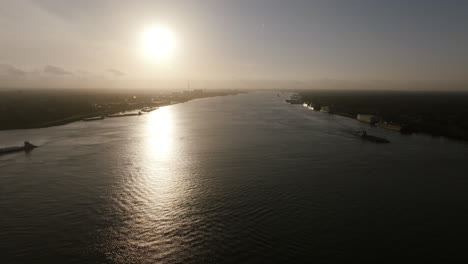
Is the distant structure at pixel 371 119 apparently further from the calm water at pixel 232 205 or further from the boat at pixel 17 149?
the boat at pixel 17 149

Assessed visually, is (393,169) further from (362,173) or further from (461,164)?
(461,164)

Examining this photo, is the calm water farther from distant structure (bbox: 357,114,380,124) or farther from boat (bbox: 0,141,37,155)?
distant structure (bbox: 357,114,380,124)

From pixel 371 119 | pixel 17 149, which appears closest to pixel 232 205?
pixel 17 149

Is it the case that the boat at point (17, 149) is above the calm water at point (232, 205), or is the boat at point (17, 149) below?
above

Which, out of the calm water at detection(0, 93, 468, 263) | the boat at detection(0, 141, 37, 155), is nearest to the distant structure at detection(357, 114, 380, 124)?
the calm water at detection(0, 93, 468, 263)

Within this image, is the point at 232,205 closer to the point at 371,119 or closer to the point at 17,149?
the point at 17,149

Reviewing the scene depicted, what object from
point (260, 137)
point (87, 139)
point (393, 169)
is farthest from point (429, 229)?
point (87, 139)

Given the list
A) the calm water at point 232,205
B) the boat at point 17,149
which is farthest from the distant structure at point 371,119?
the boat at point 17,149

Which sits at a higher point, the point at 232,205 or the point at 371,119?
the point at 371,119

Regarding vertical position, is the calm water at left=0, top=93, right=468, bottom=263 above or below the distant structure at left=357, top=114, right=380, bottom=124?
below
